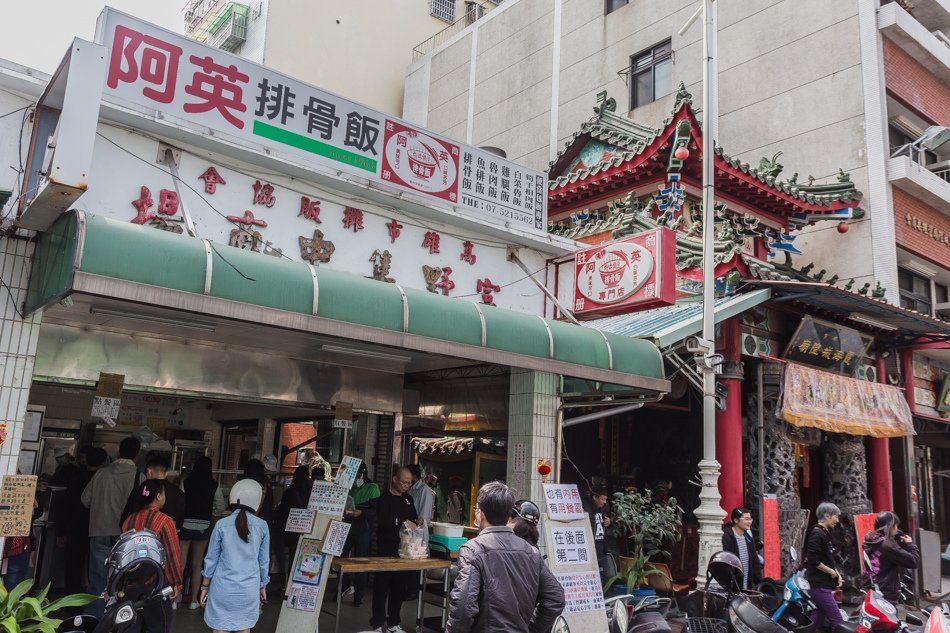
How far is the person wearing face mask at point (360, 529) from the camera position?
1034 cm

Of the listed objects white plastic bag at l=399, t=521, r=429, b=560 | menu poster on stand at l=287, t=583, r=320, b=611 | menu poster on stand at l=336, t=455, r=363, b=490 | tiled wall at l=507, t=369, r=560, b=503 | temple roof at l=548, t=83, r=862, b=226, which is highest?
temple roof at l=548, t=83, r=862, b=226

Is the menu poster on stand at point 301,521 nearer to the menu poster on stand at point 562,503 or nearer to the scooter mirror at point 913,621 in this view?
the menu poster on stand at point 562,503

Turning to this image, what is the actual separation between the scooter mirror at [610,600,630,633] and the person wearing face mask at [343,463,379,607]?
16.3 ft

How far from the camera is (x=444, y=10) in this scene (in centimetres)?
3484

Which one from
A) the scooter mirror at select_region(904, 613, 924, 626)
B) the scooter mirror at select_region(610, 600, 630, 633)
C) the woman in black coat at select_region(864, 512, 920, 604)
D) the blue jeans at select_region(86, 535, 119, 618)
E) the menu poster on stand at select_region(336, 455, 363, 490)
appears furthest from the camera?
the scooter mirror at select_region(904, 613, 924, 626)

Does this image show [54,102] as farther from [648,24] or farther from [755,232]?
[648,24]

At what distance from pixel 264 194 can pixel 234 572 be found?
4.13 metres

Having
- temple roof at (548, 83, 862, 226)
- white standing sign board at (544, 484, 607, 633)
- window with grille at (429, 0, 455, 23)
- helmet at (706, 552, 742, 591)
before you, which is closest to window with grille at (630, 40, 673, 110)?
temple roof at (548, 83, 862, 226)

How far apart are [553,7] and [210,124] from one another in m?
21.4

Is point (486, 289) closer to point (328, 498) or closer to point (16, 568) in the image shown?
point (328, 498)

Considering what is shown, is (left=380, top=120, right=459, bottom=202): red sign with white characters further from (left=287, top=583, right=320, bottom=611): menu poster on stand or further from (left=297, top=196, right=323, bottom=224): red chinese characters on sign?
(left=287, top=583, right=320, bottom=611): menu poster on stand

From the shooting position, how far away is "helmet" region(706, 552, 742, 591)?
7.29 meters

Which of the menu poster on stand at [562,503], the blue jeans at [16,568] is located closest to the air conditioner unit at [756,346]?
the menu poster on stand at [562,503]

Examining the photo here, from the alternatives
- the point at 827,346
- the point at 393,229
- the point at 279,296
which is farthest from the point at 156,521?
the point at 827,346
